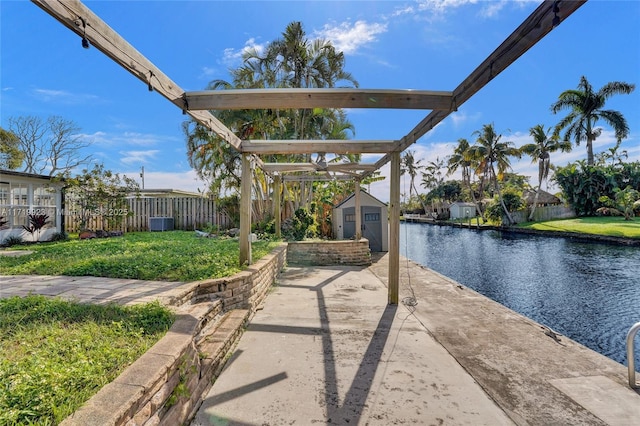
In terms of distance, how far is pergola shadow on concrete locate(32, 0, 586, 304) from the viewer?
200cm

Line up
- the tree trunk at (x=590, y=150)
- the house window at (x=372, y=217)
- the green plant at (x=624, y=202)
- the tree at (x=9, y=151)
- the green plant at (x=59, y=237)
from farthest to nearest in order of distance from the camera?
the tree trunk at (x=590, y=150) → the green plant at (x=624, y=202) → the tree at (x=9, y=151) → the house window at (x=372, y=217) → the green plant at (x=59, y=237)

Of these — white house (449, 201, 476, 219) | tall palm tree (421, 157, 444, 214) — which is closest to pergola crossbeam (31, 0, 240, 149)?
white house (449, 201, 476, 219)

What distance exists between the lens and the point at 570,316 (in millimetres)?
6477

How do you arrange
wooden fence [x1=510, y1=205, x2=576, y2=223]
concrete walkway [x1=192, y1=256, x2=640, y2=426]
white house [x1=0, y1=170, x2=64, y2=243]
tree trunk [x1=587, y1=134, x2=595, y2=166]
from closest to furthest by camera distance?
1. concrete walkway [x1=192, y1=256, x2=640, y2=426]
2. white house [x1=0, y1=170, x2=64, y2=243]
3. tree trunk [x1=587, y1=134, x2=595, y2=166]
4. wooden fence [x1=510, y1=205, x2=576, y2=223]

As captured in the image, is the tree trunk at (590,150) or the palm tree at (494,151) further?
the tree trunk at (590,150)

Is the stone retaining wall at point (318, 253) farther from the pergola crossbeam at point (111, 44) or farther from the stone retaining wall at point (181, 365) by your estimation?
the pergola crossbeam at point (111, 44)

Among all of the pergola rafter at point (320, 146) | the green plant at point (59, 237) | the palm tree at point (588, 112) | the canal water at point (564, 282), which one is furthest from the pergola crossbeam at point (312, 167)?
the palm tree at point (588, 112)

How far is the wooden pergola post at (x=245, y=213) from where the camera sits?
509 centimetres

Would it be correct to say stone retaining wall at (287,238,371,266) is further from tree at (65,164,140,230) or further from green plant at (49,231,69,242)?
green plant at (49,231,69,242)

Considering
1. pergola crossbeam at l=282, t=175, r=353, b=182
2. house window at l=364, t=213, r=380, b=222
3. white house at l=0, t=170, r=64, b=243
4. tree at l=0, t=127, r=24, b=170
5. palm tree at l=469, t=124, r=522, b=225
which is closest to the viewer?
white house at l=0, t=170, r=64, b=243

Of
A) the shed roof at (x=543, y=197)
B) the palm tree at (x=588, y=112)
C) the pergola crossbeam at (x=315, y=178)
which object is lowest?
the pergola crossbeam at (x=315, y=178)

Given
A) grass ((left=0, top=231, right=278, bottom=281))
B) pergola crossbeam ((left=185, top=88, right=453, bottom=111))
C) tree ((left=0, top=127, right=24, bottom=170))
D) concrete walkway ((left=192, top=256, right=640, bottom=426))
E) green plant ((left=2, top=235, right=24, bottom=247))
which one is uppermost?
tree ((left=0, top=127, right=24, bottom=170))

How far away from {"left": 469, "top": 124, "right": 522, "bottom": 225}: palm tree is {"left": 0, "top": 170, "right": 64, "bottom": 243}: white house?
104 ft

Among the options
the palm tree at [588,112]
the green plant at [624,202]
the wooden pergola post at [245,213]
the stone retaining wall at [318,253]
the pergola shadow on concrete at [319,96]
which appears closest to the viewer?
the pergola shadow on concrete at [319,96]
